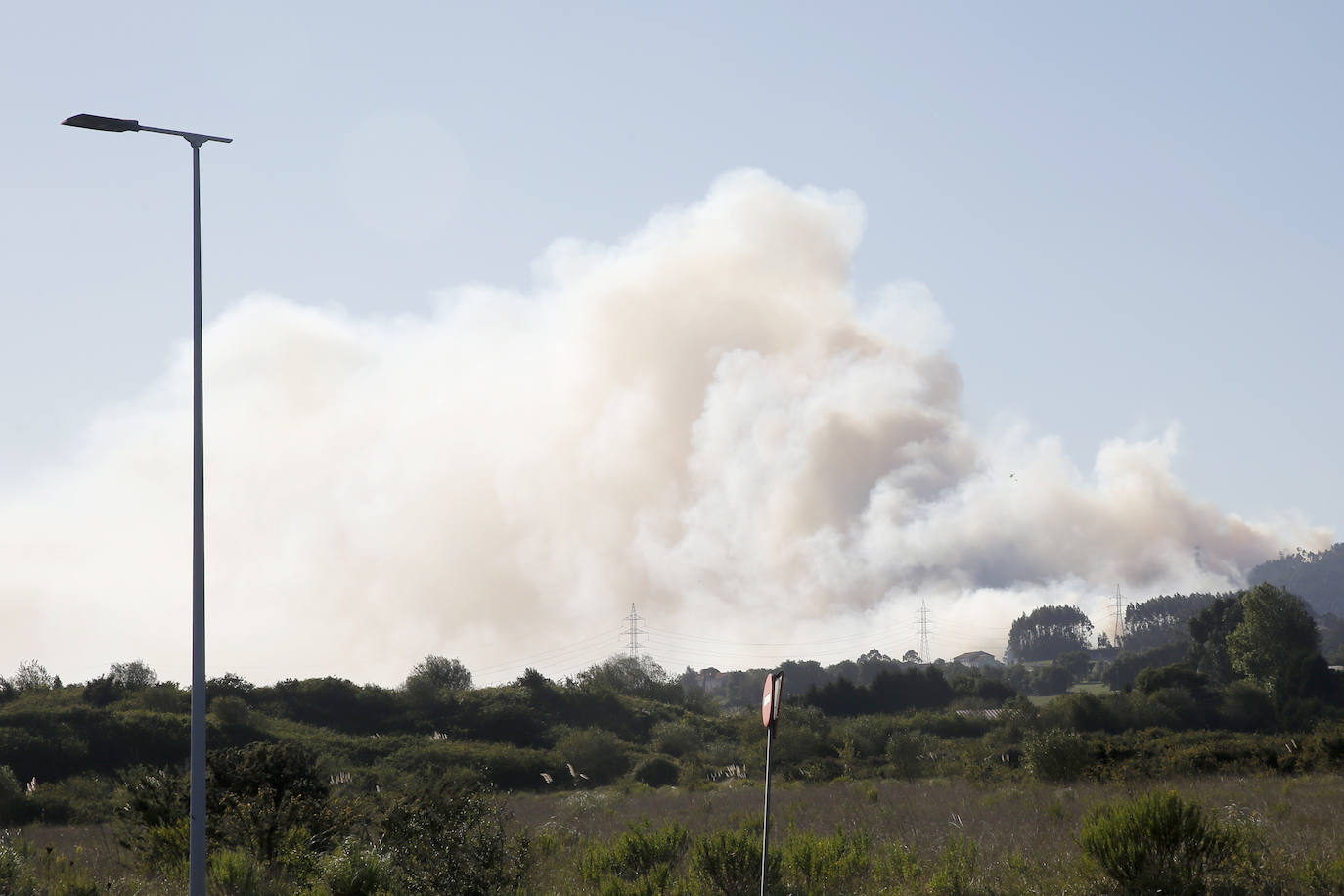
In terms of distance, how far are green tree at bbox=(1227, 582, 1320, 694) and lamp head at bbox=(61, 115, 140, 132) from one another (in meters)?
98.8

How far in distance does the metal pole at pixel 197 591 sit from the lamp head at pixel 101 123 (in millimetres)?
1222

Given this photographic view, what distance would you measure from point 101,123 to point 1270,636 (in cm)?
10262

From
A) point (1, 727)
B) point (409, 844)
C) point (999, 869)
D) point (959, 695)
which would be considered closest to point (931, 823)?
point (999, 869)

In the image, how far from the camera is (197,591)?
16.0 meters

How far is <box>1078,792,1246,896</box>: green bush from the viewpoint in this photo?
51.9 ft

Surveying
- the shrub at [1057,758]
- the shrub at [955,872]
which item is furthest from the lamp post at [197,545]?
the shrub at [1057,758]

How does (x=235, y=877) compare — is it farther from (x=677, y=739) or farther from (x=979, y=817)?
(x=677, y=739)

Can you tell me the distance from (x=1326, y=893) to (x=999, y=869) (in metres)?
4.68

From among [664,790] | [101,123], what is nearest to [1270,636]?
[664,790]

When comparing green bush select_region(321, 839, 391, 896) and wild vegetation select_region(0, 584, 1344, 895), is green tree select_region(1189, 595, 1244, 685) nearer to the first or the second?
wild vegetation select_region(0, 584, 1344, 895)

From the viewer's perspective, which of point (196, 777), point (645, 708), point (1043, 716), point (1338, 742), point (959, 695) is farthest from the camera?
point (959, 695)

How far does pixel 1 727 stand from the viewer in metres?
60.4

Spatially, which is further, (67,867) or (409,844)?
(67,867)

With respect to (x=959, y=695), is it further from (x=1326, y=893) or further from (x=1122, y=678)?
(x=1326, y=893)
